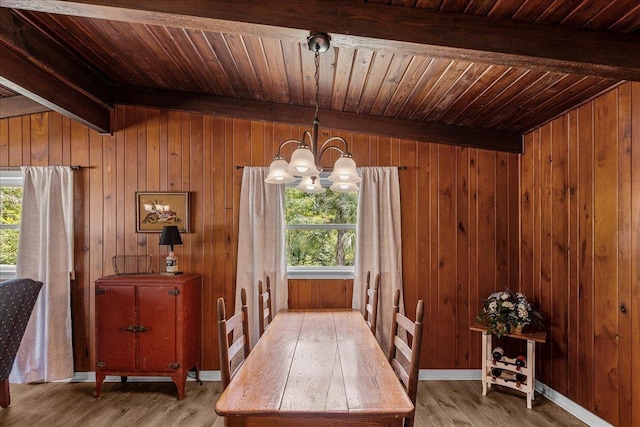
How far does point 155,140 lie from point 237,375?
261 cm

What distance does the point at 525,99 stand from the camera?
106 inches

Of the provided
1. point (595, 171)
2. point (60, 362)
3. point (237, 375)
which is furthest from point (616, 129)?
point (60, 362)

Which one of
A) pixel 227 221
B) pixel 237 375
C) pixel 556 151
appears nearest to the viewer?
pixel 237 375

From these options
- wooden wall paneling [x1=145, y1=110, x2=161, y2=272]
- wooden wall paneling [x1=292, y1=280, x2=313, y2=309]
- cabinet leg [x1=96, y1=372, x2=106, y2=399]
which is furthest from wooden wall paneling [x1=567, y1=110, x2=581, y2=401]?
cabinet leg [x1=96, y1=372, x2=106, y2=399]

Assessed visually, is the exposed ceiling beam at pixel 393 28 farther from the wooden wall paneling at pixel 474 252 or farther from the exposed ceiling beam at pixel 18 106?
the exposed ceiling beam at pixel 18 106

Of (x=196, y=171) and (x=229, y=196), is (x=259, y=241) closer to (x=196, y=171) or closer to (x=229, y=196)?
(x=229, y=196)

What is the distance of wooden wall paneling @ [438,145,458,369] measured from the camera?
3473 mm

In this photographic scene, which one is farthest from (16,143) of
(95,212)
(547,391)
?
(547,391)

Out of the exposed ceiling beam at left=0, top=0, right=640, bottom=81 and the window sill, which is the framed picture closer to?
the window sill

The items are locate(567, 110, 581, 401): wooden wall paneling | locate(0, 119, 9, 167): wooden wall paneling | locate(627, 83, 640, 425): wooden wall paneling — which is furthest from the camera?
locate(0, 119, 9, 167): wooden wall paneling

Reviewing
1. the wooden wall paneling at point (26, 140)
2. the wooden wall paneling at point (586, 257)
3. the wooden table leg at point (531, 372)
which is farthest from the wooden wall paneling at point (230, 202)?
the wooden wall paneling at point (586, 257)

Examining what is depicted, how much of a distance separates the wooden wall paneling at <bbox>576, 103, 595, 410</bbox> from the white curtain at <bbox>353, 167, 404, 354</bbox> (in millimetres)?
1391

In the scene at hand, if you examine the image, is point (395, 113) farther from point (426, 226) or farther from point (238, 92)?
point (238, 92)

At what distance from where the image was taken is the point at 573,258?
2797mm
